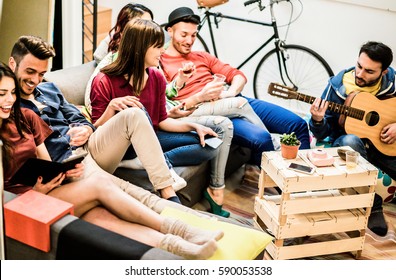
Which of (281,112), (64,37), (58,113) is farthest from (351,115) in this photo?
(64,37)

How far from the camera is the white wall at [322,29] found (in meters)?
4.24

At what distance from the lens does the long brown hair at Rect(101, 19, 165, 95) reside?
9.21ft

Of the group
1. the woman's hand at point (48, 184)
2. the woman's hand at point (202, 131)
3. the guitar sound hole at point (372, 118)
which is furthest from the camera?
the guitar sound hole at point (372, 118)

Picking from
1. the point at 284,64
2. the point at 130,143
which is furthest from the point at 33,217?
the point at 284,64

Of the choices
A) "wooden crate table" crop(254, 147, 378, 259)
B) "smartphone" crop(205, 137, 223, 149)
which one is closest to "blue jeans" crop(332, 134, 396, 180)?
"wooden crate table" crop(254, 147, 378, 259)

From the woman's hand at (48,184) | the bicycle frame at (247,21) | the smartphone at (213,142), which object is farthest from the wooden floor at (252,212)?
the bicycle frame at (247,21)

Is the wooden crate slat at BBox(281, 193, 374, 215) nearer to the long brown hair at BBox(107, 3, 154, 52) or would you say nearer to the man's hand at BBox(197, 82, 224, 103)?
the man's hand at BBox(197, 82, 224, 103)

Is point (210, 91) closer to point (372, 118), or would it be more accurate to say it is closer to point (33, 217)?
point (372, 118)

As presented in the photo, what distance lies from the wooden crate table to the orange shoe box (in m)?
1.16

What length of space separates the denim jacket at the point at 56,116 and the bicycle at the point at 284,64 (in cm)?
196

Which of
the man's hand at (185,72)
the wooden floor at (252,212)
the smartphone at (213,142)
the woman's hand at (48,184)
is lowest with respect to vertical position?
the wooden floor at (252,212)

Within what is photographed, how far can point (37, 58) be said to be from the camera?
7.97 feet

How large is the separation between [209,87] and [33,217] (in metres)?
1.63

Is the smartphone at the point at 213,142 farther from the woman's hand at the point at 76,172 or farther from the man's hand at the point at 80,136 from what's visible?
the woman's hand at the point at 76,172
